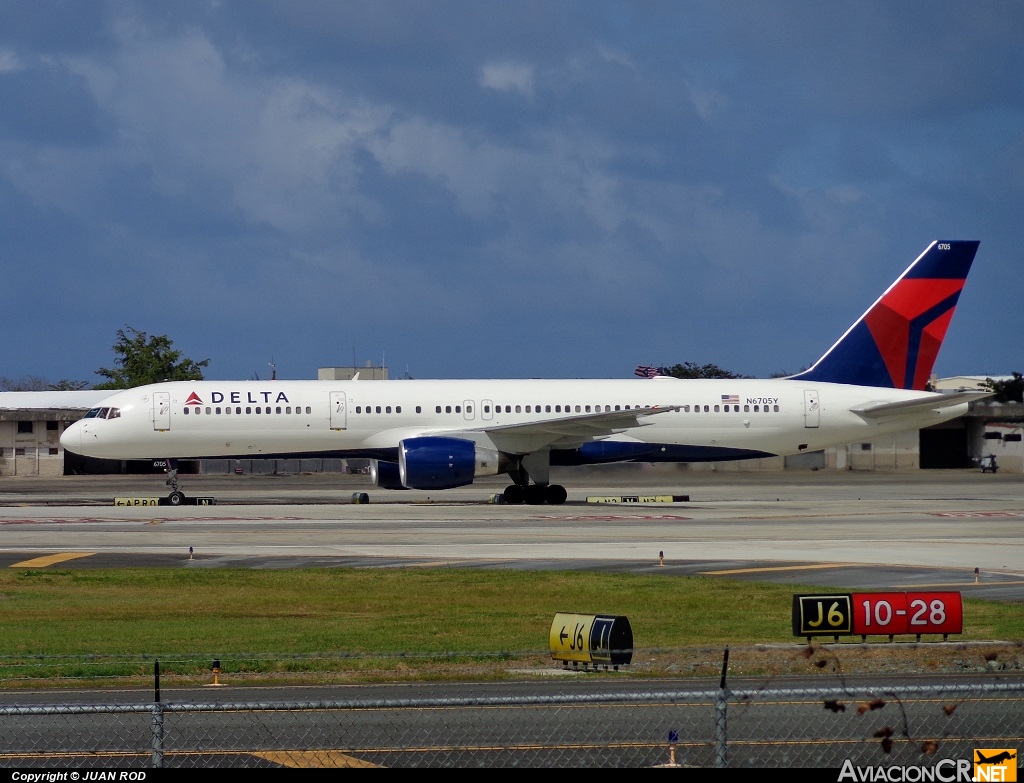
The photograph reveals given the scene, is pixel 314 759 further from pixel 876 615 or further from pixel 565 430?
pixel 565 430

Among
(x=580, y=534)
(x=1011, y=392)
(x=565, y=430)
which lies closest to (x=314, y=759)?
(x=580, y=534)

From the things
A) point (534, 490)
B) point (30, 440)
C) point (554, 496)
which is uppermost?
point (30, 440)

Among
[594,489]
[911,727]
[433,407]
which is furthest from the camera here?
[594,489]

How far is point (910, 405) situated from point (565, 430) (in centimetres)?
1265

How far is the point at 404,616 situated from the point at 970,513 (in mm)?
25023

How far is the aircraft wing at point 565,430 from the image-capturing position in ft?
139

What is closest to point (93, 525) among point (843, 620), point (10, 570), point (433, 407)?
point (10, 570)

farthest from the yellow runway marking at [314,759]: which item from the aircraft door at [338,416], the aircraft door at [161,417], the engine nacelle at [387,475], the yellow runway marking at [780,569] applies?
the aircraft door at [161,417]

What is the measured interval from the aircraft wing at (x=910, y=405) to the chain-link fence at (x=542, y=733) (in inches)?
1307

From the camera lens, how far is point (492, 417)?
1768 inches

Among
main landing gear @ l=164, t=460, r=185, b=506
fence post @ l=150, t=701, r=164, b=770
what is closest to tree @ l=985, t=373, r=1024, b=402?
main landing gear @ l=164, t=460, r=185, b=506

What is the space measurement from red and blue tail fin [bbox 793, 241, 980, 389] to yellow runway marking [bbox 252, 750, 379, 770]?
39532 mm

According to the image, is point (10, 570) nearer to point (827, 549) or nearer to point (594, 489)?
point (827, 549)

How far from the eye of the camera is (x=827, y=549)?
28.7 metres
